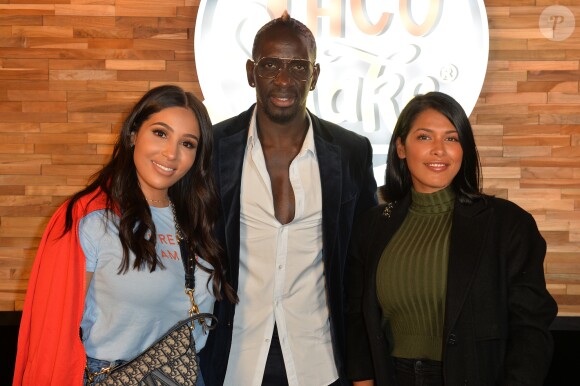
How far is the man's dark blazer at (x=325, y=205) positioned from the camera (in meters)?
2.61

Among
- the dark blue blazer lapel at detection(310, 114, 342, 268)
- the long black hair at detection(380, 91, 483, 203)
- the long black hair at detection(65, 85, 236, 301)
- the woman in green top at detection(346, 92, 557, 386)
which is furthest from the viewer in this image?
the dark blue blazer lapel at detection(310, 114, 342, 268)

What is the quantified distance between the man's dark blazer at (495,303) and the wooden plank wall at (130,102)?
5.61ft

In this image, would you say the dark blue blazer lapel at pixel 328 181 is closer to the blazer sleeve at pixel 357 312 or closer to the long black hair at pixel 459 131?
the blazer sleeve at pixel 357 312

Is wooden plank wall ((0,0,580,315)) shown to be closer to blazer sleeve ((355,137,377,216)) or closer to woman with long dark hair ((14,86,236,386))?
blazer sleeve ((355,137,377,216))

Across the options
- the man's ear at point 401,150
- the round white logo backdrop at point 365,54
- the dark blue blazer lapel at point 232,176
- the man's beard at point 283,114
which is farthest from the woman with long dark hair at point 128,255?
the round white logo backdrop at point 365,54

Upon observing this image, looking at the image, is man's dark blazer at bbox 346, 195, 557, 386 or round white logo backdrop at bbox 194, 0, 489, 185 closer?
man's dark blazer at bbox 346, 195, 557, 386

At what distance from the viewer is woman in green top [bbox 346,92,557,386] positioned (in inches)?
86.2

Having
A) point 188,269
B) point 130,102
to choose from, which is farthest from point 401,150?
point 130,102

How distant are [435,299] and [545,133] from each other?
6.52 feet

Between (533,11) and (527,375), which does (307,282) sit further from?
(533,11)

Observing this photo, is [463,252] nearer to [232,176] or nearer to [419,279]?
[419,279]

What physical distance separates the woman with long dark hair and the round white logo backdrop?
1.51 metres

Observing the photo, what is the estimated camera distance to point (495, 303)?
2.21m

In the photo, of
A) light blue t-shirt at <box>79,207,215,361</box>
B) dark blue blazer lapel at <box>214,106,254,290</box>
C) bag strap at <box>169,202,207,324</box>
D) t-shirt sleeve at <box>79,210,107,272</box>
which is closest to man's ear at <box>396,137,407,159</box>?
dark blue blazer lapel at <box>214,106,254,290</box>
